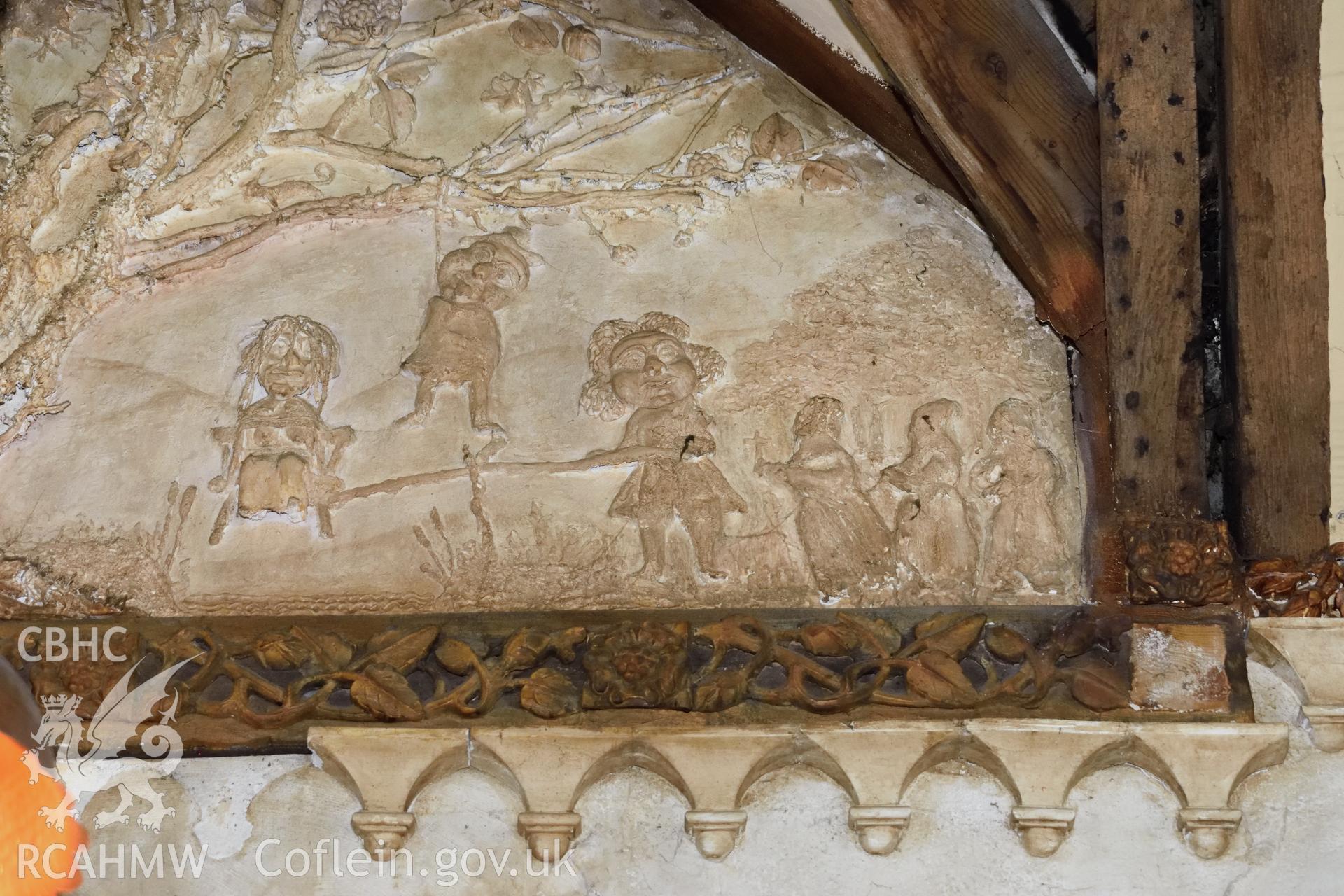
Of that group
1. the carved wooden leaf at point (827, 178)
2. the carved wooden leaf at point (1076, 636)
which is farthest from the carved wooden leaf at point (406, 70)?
the carved wooden leaf at point (1076, 636)

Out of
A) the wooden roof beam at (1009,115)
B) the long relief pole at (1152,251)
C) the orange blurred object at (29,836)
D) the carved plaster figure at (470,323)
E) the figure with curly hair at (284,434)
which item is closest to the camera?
the orange blurred object at (29,836)

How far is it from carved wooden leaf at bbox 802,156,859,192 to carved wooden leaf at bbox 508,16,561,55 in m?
0.73

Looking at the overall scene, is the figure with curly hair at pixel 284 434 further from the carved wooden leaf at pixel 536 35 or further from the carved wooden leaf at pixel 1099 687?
the carved wooden leaf at pixel 1099 687

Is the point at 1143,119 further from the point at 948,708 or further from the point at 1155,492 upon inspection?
the point at 948,708

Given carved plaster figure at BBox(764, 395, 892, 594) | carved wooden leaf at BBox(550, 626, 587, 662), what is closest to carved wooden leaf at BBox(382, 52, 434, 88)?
carved plaster figure at BBox(764, 395, 892, 594)

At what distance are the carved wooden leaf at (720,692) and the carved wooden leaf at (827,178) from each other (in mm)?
1232

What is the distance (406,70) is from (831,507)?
154cm

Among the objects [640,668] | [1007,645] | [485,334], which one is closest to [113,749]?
[640,668]

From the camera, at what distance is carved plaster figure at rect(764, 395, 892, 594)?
295 cm

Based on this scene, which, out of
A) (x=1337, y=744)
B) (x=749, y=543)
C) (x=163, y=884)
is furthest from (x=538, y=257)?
(x=1337, y=744)

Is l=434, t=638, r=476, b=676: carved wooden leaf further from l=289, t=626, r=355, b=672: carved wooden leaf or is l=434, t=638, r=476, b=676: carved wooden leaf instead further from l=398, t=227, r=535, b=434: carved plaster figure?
l=398, t=227, r=535, b=434: carved plaster figure

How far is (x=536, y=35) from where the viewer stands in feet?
11.6

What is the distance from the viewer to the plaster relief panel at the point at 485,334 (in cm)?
300

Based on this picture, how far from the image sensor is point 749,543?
2996 millimetres
